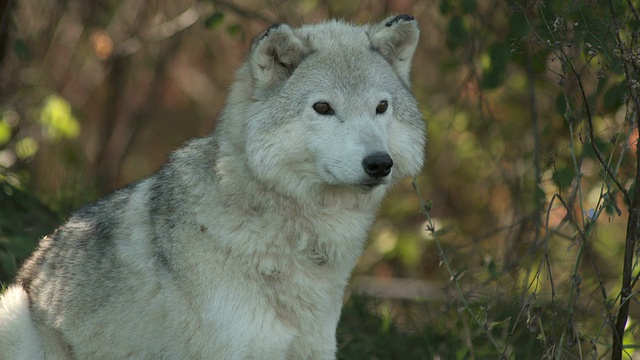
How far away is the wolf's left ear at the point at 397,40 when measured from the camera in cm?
497

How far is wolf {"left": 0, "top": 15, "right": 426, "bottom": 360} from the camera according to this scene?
453cm

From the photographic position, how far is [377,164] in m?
4.34

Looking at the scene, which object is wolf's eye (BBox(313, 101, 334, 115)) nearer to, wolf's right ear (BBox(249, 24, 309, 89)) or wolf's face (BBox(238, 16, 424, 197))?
wolf's face (BBox(238, 16, 424, 197))

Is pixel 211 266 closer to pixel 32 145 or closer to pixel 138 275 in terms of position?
pixel 138 275

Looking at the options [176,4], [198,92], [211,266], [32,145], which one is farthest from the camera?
[198,92]

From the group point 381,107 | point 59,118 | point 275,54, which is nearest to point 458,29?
point 381,107

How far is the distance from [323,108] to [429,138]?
21.2 ft

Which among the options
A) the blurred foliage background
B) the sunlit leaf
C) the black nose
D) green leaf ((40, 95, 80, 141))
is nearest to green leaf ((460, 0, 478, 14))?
the blurred foliage background

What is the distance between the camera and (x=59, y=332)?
5090 millimetres

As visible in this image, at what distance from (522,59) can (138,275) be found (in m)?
4.00

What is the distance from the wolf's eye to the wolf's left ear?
0.55 m

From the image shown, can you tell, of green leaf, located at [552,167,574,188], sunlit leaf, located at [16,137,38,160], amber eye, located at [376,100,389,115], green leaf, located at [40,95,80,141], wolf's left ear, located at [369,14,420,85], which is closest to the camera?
amber eye, located at [376,100,389,115]

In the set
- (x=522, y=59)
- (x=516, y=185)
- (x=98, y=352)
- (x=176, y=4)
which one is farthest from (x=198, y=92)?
(x=98, y=352)

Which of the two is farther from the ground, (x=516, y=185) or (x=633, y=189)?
(x=633, y=189)
